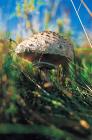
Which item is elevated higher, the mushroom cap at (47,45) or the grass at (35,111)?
the mushroom cap at (47,45)

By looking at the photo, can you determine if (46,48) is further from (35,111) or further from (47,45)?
(35,111)

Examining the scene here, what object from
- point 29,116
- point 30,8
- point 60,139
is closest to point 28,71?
point 30,8

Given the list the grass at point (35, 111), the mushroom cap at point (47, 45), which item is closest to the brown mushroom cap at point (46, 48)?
the mushroom cap at point (47, 45)

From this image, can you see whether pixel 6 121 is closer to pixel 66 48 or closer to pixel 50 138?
pixel 50 138

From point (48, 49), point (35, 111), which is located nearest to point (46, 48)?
point (48, 49)

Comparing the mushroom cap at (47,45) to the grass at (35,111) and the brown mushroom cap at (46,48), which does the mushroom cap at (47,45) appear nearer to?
the brown mushroom cap at (46,48)

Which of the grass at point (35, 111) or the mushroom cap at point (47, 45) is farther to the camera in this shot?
the mushroom cap at point (47, 45)

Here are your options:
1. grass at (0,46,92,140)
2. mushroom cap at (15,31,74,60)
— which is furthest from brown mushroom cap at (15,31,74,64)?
grass at (0,46,92,140)
